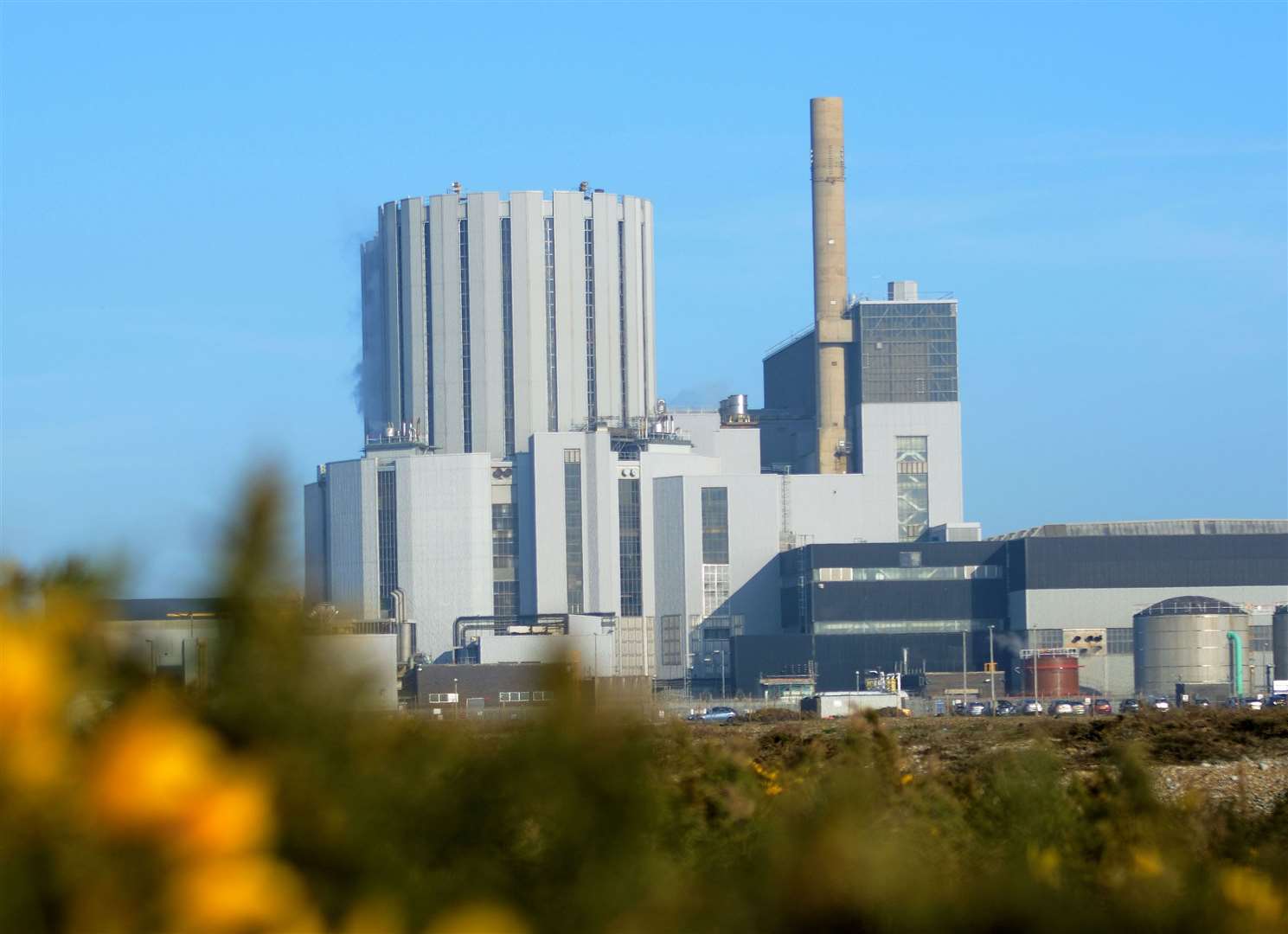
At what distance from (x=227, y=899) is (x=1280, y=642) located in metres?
94.5

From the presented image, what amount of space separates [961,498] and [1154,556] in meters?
14.5

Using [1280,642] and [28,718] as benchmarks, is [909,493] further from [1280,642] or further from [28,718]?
[28,718]

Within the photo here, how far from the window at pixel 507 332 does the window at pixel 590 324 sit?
4664 millimetres

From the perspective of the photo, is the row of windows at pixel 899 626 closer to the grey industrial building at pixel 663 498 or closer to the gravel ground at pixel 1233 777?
the grey industrial building at pixel 663 498

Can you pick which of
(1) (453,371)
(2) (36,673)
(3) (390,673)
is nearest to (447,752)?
(3) (390,673)

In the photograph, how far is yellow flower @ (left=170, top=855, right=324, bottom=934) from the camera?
1.48 metres

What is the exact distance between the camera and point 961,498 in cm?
10250

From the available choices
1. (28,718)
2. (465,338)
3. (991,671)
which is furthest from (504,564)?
(28,718)

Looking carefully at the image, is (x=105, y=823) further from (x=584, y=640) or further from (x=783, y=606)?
(x=783, y=606)

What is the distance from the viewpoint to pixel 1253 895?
2.94m

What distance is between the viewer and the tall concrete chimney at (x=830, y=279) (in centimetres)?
10019

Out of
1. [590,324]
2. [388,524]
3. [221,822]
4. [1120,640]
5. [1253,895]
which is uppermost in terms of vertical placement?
[590,324]

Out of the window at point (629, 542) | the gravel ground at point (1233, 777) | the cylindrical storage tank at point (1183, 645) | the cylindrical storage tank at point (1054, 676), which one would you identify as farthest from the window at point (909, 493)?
the gravel ground at point (1233, 777)

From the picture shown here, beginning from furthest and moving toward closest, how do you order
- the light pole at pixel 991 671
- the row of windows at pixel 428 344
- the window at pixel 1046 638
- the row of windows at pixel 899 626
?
1. the row of windows at pixel 428 344
2. the row of windows at pixel 899 626
3. the window at pixel 1046 638
4. the light pole at pixel 991 671
